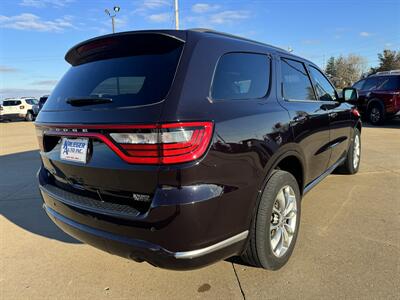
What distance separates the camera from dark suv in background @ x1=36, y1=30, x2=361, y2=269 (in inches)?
75.5

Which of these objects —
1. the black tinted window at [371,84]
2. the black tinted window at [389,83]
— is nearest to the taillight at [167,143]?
the black tinted window at [389,83]

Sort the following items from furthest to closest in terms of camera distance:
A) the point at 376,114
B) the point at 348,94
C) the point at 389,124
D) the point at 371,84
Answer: the point at 389,124 → the point at 371,84 → the point at 376,114 → the point at 348,94

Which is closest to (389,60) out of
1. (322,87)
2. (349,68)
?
(349,68)

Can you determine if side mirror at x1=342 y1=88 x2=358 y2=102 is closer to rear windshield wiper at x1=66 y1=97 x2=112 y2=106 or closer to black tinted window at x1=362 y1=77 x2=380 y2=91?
rear windshield wiper at x1=66 y1=97 x2=112 y2=106

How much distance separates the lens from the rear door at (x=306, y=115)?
3021mm

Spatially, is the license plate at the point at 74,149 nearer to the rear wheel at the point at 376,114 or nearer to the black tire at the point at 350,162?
the black tire at the point at 350,162

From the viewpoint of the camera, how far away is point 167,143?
189 cm

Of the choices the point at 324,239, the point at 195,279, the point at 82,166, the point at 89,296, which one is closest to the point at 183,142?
the point at 82,166

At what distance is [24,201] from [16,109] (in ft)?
73.1

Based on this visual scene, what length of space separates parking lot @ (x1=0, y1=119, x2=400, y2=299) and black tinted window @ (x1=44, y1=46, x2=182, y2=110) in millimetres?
1372

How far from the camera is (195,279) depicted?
2633mm

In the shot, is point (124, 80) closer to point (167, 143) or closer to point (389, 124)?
point (167, 143)

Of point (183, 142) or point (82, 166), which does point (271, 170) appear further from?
point (82, 166)

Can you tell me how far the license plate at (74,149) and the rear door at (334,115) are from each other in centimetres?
278
